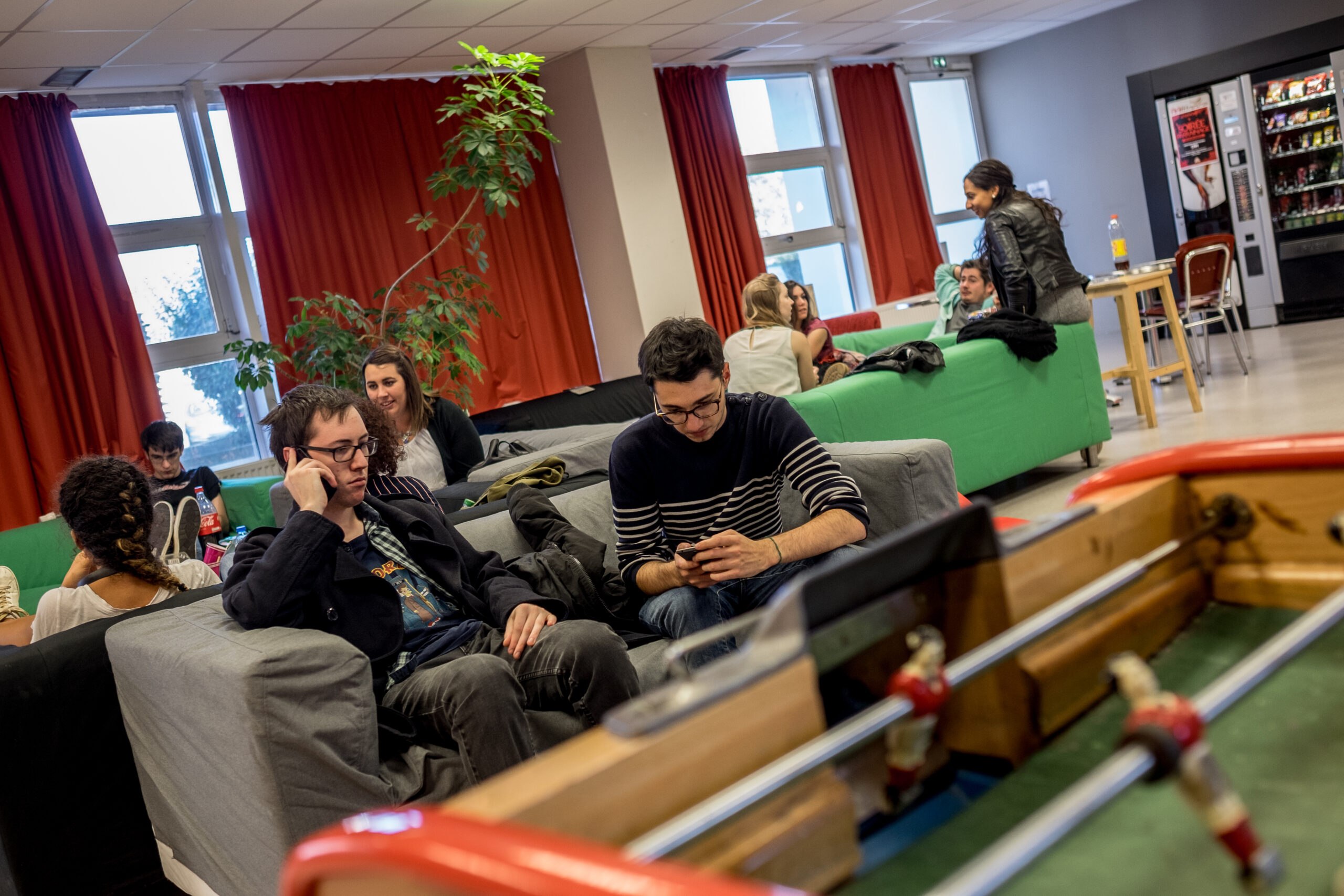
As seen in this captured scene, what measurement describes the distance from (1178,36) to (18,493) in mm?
8834

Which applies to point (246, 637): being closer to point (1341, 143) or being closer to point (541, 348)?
point (541, 348)

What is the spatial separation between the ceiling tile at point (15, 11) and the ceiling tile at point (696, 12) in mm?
3216

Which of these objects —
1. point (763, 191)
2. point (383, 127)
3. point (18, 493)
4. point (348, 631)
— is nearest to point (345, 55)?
point (383, 127)

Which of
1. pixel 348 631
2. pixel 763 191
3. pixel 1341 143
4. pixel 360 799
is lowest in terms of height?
pixel 360 799

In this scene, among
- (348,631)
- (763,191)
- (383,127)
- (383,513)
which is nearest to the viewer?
(348,631)

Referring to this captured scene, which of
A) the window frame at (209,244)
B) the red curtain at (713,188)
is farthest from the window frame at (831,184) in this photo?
the window frame at (209,244)

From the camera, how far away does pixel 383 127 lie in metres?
6.28

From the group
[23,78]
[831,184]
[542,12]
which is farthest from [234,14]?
[831,184]

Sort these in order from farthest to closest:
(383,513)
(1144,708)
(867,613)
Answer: (383,513) → (867,613) → (1144,708)

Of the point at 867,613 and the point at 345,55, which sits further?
the point at 345,55

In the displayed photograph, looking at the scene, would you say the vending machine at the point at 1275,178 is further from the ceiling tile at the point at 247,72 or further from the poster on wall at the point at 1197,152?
the ceiling tile at the point at 247,72

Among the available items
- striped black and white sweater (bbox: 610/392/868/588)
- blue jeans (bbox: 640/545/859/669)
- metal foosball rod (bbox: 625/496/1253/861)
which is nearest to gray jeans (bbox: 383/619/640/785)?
blue jeans (bbox: 640/545/859/669)

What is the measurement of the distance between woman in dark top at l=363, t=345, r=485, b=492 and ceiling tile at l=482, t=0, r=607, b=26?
2433 mm

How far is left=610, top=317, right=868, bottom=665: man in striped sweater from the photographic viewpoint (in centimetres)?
214
